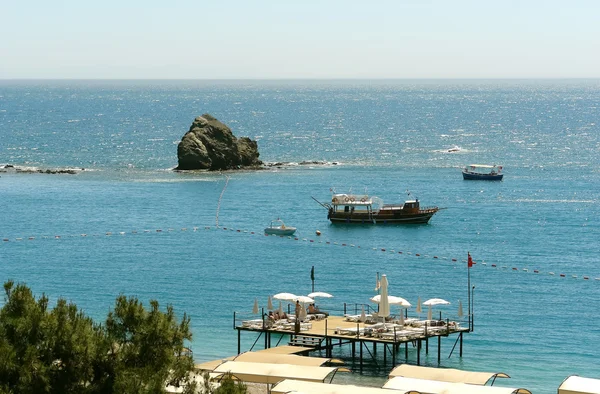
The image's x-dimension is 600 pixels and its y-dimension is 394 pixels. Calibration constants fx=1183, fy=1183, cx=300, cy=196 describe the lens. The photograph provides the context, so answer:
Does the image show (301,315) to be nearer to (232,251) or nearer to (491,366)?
(491,366)

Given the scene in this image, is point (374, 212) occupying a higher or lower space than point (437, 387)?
lower

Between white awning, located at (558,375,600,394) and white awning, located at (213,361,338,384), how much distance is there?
832 cm

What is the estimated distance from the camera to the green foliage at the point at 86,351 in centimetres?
3123

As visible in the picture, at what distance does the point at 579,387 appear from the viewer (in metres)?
40.7

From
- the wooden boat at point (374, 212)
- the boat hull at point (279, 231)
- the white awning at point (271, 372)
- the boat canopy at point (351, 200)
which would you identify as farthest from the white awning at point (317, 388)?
the boat canopy at point (351, 200)

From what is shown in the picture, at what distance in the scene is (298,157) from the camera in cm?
15925

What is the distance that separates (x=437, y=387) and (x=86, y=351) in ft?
44.5

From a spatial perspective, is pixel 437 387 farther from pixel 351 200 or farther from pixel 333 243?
pixel 351 200

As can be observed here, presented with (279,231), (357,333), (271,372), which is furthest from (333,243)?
(271,372)

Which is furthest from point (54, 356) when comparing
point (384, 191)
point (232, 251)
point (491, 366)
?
point (384, 191)

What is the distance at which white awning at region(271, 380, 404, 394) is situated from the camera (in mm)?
38688

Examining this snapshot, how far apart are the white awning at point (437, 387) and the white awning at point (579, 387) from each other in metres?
1.63

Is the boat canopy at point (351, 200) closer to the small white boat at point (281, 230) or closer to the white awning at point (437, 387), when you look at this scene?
the small white boat at point (281, 230)

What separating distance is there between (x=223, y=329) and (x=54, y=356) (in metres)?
27.5
